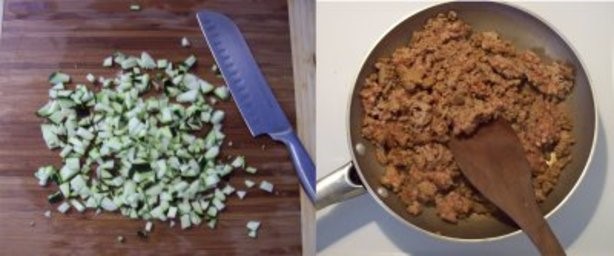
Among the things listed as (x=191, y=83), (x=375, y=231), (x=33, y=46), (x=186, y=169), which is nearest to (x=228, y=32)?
(x=191, y=83)

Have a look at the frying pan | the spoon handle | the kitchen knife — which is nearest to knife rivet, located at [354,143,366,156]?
the frying pan

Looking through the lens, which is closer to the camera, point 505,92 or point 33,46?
point 505,92

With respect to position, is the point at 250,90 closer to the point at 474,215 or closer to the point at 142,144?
the point at 142,144

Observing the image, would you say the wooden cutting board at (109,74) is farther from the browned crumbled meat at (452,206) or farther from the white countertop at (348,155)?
the browned crumbled meat at (452,206)

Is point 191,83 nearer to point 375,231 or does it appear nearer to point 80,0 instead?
point 80,0

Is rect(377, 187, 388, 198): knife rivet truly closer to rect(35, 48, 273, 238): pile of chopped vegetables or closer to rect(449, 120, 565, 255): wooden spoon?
rect(449, 120, 565, 255): wooden spoon

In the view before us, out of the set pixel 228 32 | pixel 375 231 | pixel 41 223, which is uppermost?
pixel 228 32

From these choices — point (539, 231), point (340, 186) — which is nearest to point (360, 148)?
point (340, 186)
